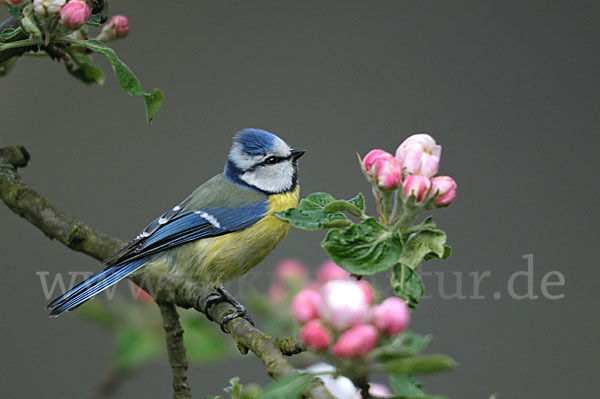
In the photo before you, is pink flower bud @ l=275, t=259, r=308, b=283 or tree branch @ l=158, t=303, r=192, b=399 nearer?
tree branch @ l=158, t=303, r=192, b=399

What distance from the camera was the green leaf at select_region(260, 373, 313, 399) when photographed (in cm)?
71

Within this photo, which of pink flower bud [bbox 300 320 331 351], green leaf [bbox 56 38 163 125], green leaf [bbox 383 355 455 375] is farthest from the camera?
green leaf [bbox 56 38 163 125]

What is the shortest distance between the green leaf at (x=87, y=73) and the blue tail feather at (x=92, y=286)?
46cm

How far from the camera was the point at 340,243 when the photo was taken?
0.81 m

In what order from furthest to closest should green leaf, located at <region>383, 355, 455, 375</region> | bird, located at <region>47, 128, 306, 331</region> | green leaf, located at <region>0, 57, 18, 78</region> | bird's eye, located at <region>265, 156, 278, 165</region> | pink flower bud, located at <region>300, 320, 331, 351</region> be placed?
bird's eye, located at <region>265, 156, 278, 165</region>, bird, located at <region>47, 128, 306, 331</region>, green leaf, located at <region>0, 57, 18, 78</region>, pink flower bud, located at <region>300, 320, 331, 351</region>, green leaf, located at <region>383, 355, 455, 375</region>

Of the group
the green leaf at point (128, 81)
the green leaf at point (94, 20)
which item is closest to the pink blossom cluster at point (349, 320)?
the green leaf at point (128, 81)

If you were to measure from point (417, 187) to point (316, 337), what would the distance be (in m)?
0.25

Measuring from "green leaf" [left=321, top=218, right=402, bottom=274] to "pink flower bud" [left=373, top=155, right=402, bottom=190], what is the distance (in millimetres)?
A: 58

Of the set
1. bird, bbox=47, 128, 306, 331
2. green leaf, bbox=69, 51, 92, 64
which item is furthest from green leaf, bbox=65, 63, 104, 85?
bird, bbox=47, 128, 306, 331

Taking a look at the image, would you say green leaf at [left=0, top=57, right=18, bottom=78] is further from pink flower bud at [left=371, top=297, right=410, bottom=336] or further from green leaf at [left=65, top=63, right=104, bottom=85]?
pink flower bud at [left=371, top=297, right=410, bottom=336]

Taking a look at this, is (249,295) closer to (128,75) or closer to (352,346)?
(128,75)

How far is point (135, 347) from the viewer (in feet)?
4.86

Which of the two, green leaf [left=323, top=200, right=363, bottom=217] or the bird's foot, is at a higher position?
the bird's foot

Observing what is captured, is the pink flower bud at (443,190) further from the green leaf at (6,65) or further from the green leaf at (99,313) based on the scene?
the green leaf at (99,313)
